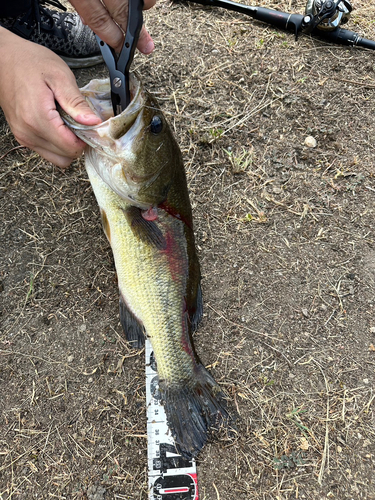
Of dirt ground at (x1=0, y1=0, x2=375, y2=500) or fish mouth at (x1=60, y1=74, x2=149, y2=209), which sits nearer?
fish mouth at (x1=60, y1=74, x2=149, y2=209)

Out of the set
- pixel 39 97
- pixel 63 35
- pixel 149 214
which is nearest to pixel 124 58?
pixel 39 97

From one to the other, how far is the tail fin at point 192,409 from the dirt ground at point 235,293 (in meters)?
0.15

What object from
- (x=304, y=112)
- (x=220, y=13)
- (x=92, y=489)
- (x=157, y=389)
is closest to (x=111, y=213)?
(x=157, y=389)

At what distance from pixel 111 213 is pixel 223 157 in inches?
52.0

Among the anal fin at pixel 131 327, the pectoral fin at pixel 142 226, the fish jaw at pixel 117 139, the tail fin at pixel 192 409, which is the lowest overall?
the tail fin at pixel 192 409

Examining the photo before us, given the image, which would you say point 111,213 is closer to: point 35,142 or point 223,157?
point 35,142

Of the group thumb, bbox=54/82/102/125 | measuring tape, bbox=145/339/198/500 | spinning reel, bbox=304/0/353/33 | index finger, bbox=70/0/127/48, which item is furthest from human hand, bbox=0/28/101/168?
spinning reel, bbox=304/0/353/33

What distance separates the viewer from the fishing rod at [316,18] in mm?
3557

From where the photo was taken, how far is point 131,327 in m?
2.43

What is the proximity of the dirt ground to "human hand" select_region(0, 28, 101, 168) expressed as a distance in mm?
935

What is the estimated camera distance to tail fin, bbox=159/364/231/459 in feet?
7.51

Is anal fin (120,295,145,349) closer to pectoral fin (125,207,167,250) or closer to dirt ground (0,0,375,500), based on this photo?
dirt ground (0,0,375,500)

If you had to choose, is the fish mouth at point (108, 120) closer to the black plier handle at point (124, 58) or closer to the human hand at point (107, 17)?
the black plier handle at point (124, 58)

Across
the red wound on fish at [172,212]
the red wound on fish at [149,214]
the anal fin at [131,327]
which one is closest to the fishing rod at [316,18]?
the red wound on fish at [172,212]
